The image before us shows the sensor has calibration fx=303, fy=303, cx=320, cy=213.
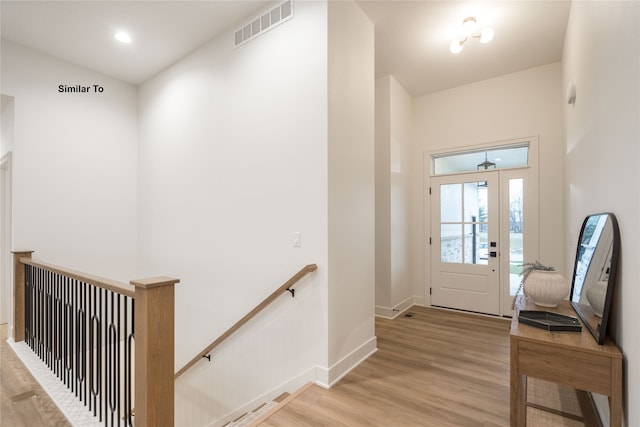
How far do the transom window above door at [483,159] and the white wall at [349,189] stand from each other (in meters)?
2.14

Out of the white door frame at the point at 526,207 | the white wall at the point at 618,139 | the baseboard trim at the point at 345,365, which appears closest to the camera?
the white wall at the point at 618,139

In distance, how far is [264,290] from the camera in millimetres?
2961

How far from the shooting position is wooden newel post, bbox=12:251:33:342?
11.6ft

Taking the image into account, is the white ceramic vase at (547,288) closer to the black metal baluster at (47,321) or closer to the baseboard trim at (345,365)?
the baseboard trim at (345,365)

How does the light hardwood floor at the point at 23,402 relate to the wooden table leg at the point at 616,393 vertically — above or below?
below

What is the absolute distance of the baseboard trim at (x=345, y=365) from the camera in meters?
2.45

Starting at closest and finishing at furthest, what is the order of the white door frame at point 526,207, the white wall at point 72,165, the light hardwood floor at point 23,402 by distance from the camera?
the light hardwood floor at point 23,402 → the white wall at point 72,165 → the white door frame at point 526,207

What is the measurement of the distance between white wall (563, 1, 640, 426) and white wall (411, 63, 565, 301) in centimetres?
182

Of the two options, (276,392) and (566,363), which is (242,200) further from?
(566,363)

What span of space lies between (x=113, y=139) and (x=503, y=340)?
5.79m

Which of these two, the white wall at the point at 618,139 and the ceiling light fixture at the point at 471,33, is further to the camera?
the ceiling light fixture at the point at 471,33

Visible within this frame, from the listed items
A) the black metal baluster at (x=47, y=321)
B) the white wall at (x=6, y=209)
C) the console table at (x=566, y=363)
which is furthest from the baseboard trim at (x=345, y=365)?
the white wall at (x=6, y=209)

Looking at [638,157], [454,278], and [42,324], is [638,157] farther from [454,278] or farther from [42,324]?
[42,324]

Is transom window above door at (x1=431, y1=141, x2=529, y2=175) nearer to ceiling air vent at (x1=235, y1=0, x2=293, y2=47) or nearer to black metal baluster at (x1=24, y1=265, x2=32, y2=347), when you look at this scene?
ceiling air vent at (x1=235, y1=0, x2=293, y2=47)
